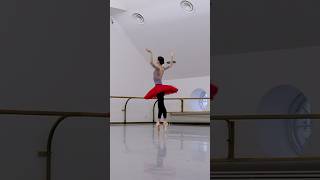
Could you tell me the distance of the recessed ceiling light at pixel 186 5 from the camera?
630 cm

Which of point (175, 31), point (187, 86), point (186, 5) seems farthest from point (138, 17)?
point (187, 86)

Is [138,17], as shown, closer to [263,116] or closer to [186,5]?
[186,5]

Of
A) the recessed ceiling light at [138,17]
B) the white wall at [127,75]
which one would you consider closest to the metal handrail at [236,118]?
the recessed ceiling light at [138,17]

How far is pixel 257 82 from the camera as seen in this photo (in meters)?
0.70

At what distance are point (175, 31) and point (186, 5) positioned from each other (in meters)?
0.65

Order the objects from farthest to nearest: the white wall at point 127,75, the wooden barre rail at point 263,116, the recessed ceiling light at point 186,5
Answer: the white wall at point 127,75, the recessed ceiling light at point 186,5, the wooden barre rail at point 263,116

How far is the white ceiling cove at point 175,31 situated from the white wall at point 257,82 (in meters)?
5.72
